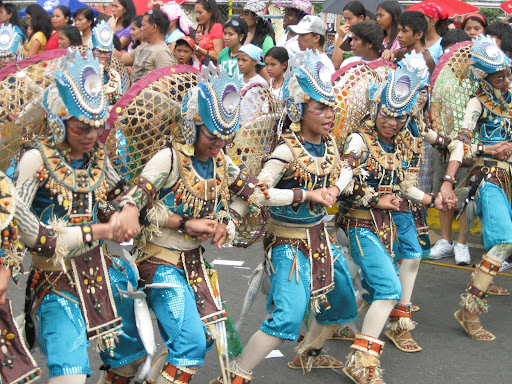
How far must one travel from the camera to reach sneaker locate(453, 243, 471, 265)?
7441 millimetres

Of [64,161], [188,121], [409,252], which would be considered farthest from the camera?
[409,252]

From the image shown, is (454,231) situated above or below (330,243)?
below

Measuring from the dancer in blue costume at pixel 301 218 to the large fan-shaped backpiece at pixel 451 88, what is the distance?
145 centimetres

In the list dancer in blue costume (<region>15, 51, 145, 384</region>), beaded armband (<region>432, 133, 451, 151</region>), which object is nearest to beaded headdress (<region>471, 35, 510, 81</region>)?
beaded armband (<region>432, 133, 451, 151</region>)

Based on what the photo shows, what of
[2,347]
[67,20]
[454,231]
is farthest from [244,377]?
[67,20]

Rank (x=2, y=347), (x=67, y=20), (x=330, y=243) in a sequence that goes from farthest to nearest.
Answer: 1. (x=67, y=20)
2. (x=330, y=243)
3. (x=2, y=347)

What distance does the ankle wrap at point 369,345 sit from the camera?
4.82 m

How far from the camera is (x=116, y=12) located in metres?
9.87

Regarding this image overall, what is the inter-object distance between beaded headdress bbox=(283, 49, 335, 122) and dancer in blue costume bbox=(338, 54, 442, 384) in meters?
→ 0.55

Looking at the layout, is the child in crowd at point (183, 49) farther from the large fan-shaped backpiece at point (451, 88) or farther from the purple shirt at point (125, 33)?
the large fan-shaped backpiece at point (451, 88)

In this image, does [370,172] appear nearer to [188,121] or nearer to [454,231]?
[188,121]

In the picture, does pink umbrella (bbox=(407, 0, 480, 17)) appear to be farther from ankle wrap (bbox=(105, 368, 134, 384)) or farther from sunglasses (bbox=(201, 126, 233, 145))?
ankle wrap (bbox=(105, 368, 134, 384))

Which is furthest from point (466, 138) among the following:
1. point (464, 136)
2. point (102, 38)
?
point (102, 38)

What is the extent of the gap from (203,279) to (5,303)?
1174 millimetres
